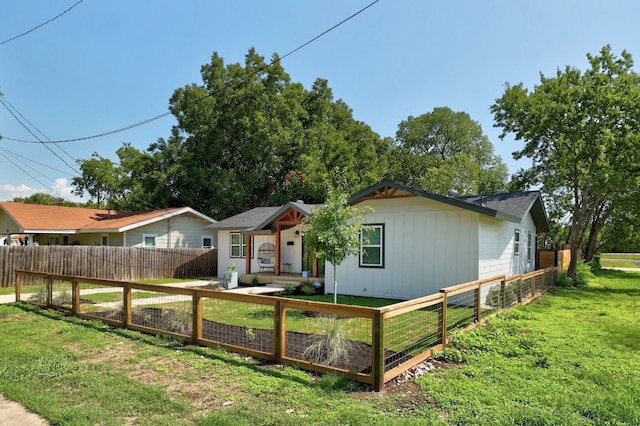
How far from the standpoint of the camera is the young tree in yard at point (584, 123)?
1555 centimetres

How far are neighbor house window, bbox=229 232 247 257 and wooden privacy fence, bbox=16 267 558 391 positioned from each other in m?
7.71

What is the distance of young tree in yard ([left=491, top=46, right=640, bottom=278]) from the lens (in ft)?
51.0

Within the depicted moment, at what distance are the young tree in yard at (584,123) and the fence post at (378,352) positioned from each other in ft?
48.8

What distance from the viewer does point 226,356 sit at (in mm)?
5641

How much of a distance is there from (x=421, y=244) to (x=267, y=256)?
799cm

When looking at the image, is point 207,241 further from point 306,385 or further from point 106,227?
point 306,385

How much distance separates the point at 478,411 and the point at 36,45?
16597 mm

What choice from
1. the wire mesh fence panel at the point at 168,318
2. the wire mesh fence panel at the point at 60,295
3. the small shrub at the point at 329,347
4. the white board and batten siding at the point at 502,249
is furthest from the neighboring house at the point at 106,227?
the small shrub at the point at 329,347

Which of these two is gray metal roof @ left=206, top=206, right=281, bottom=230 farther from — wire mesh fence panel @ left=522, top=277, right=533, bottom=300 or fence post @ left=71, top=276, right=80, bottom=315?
wire mesh fence panel @ left=522, top=277, right=533, bottom=300

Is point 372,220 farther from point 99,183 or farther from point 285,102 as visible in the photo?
point 99,183

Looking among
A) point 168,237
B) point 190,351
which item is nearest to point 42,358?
point 190,351

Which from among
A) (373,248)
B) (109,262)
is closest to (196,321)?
(373,248)

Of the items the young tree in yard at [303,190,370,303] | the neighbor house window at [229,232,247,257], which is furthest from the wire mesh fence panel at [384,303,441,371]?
the neighbor house window at [229,232,247,257]

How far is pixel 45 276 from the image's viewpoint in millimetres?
9547
